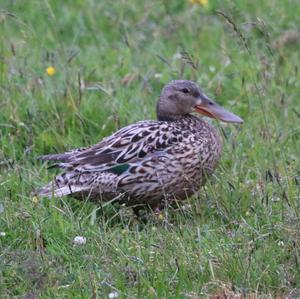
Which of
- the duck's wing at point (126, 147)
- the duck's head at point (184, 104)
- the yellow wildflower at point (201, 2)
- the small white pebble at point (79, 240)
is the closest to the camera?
the small white pebble at point (79, 240)

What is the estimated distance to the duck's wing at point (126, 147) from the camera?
6836 millimetres

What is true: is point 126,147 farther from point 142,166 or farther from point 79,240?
point 79,240

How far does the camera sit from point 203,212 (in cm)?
659

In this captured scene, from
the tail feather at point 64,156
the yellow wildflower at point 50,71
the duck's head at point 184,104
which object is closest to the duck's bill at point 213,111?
the duck's head at point 184,104

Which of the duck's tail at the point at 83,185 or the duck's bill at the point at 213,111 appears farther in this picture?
the duck's bill at the point at 213,111

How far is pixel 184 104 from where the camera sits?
23.9 feet

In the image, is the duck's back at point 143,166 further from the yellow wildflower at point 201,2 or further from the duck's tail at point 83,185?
the yellow wildflower at point 201,2

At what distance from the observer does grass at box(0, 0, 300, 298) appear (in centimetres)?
561

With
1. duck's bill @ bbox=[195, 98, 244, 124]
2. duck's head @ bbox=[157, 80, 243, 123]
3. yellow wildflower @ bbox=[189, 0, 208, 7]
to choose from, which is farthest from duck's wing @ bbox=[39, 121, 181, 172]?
yellow wildflower @ bbox=[189, 0, 208, 7]

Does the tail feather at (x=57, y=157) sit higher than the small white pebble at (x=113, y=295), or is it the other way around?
the small white pebble at (x=113, y=295)

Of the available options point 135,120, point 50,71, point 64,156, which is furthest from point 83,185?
point 50,71

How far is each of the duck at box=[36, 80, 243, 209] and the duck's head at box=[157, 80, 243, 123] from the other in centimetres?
20

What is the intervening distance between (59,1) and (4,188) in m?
4.18

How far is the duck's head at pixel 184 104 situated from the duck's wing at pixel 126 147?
251 mm
